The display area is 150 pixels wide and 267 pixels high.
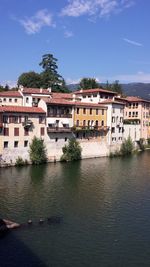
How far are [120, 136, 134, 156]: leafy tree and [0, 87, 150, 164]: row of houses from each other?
3.32 feet

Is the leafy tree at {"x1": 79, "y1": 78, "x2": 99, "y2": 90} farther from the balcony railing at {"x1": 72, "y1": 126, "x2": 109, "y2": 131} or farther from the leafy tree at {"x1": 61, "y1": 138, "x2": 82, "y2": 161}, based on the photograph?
the leafy tree at {"x1": 61, "y1": 138, "x2": 82, "y2": 161}

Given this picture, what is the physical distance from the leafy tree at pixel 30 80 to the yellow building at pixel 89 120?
40059mm

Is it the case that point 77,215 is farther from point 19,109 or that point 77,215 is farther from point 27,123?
point 19,109

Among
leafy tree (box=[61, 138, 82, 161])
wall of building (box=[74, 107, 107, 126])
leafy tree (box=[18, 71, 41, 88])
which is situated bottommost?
leafy tree (box=[61, 138, 82, 161])

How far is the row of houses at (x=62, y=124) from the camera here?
2200 inches

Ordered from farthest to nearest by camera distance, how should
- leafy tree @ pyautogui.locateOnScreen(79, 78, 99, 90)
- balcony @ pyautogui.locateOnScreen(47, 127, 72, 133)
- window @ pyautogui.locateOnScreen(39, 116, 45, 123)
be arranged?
leafy tree @ pyautogui.locateOnScreen(79, 78, 99, 90)
balcony @ pyautogui.locateOnScreen(47, 127, 72, 133)
window @ pyautogui.locateOnScreen(39, 116, 45, 123)

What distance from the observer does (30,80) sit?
362 ft

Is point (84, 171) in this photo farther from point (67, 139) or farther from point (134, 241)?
point (134, 241)

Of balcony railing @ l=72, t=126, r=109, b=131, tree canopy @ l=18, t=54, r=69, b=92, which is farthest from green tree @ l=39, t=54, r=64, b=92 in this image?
balcony railing @ l=72, t=126, r=109, b=131

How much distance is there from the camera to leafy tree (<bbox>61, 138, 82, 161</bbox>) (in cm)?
6216

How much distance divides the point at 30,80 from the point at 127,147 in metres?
45.6

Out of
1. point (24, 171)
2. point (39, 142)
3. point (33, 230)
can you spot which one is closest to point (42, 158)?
point (39, 142)

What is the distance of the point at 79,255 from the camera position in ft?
80.7

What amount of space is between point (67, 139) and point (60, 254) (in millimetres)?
40087
